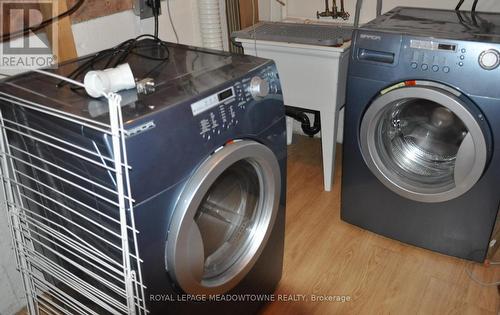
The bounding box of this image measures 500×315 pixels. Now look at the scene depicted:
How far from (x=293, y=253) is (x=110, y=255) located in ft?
3.09

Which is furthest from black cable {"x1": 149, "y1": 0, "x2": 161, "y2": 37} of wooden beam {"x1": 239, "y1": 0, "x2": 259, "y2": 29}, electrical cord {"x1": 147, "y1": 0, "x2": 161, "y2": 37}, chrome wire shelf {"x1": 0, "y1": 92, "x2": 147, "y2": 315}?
chrome wire shelf {"x1": 0, "y1": 92, "x2": 147, "y2": 315}

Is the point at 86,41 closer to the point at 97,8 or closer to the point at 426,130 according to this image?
the point at 97,8

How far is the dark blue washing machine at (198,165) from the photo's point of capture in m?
0.91

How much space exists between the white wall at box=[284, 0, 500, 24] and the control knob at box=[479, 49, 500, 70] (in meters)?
0.85

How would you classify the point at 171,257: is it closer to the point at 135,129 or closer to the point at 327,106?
the point at 135,129

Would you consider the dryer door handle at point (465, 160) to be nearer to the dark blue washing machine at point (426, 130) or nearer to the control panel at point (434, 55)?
the dark blue washing machine at point (426, 130)

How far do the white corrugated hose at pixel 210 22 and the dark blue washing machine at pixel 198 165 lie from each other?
1.60 ft

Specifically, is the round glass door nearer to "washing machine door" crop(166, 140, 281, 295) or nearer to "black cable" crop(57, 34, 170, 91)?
"washing machine door" crop(166, 140, 281, 295)

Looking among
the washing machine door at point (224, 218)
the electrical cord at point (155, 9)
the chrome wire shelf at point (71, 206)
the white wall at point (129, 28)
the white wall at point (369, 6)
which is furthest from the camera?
the white wall at point (369, 6)

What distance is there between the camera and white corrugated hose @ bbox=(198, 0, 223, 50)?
72.6 inches

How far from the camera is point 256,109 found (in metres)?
1.14

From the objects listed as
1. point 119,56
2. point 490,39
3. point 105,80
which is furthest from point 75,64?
point 490,39
